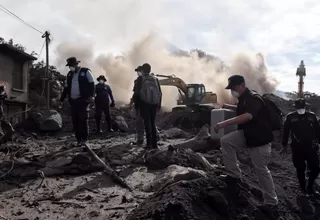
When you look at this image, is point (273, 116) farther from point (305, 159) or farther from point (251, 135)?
point (305, 159)

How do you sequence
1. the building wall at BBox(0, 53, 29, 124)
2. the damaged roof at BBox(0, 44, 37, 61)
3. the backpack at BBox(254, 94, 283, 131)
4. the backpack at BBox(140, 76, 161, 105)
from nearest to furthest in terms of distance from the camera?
the backpack at BBox(254, 94, 283, 131) < the backpack at BBox(140, 76, 161, 105) < the damaged roof at BBox(0, 44, 37, 61) < the building wall at BBox(0, 53, 29, 124)

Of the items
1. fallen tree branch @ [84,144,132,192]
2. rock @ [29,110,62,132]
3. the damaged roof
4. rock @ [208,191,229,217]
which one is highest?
the damaged roof

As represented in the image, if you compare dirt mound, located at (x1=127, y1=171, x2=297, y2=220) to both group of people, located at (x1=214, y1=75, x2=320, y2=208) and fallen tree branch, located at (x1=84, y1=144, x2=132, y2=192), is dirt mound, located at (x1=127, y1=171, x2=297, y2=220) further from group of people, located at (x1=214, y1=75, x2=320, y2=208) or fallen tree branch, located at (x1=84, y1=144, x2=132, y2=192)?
fallen tree branch, located at (x1=84, y1=144, x2=132, y2=192)

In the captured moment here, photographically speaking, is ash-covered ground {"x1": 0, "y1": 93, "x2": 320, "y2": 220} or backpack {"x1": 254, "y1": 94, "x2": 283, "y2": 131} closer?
ash-covered ground {"x1": 0, "y1": 93, "x2": 320, "y2": 220}

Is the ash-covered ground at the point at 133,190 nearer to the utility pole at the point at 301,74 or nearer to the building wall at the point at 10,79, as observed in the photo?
the building wall at the point at 10,79

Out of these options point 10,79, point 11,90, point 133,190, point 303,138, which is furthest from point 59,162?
point 10,79

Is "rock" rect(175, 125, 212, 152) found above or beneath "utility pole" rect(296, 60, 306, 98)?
beneath

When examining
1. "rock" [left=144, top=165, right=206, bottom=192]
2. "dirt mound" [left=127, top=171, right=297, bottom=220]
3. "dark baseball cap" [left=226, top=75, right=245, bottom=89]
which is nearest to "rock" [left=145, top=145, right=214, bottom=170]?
"rock" [left=144, top=165, right=206, bottom=192]

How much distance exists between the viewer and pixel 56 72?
2678cm

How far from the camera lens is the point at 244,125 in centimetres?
442

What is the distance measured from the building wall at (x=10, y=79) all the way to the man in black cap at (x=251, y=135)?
47.6 feet

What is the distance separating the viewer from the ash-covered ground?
3635mm

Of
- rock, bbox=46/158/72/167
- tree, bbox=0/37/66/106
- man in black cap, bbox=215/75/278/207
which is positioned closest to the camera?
man in black cap, bbox=215/75/278/207

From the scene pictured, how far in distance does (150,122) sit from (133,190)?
8.90ft
